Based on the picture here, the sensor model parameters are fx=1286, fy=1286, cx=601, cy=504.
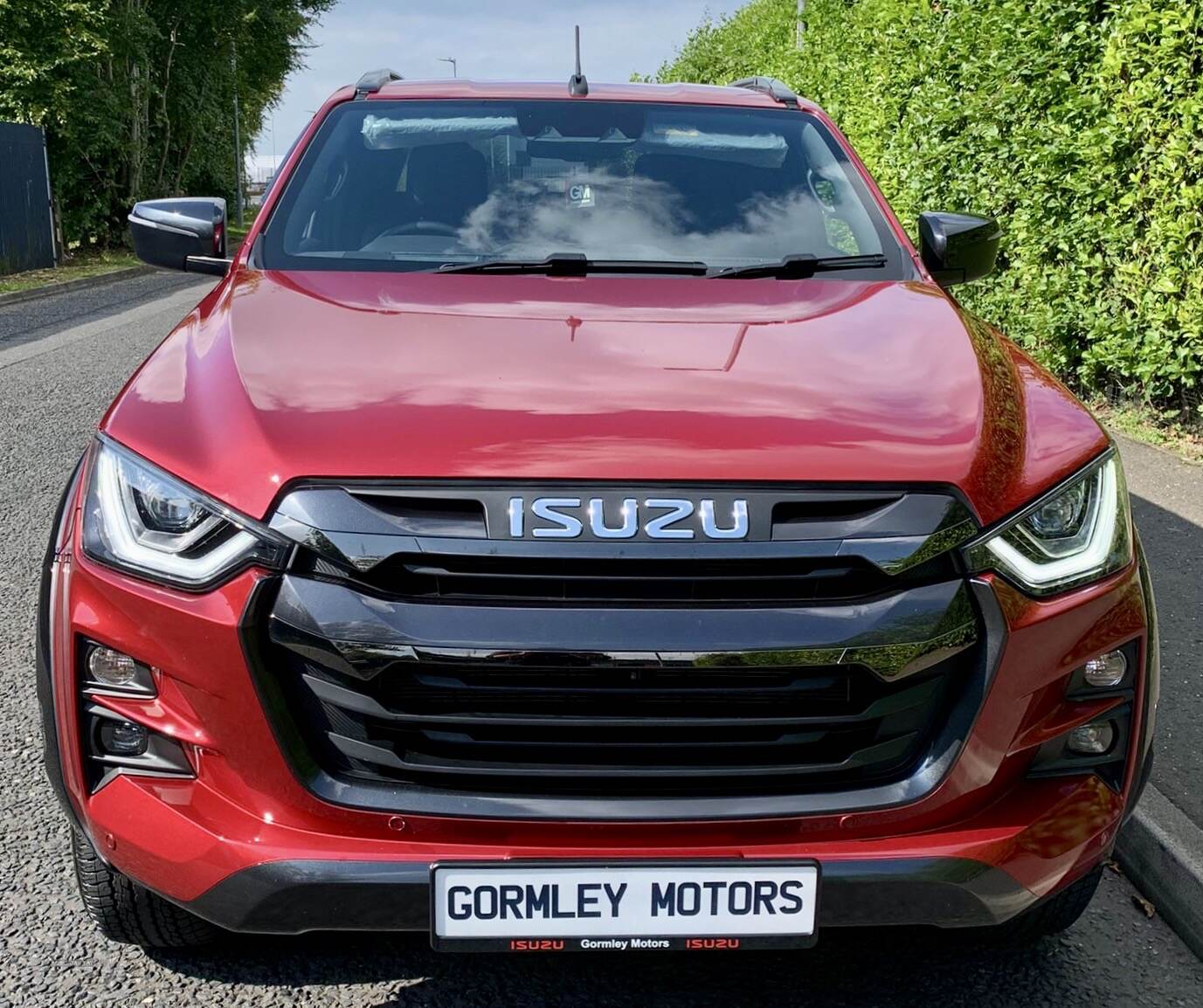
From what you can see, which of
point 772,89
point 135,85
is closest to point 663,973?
point 772,89

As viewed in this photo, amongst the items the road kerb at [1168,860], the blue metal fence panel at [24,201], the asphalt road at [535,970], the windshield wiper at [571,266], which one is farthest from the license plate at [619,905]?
the blue metal fence panel at [24,201]

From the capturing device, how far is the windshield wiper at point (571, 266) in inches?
120

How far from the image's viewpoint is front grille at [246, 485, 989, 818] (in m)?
1.95

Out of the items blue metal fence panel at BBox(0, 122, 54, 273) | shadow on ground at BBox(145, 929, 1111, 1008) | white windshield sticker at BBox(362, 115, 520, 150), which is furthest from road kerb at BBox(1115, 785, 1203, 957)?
blue metal fence panel at BBox(0, 122, 54, 273)

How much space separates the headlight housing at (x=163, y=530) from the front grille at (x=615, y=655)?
0.23 feet

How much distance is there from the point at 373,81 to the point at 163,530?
7.60ft

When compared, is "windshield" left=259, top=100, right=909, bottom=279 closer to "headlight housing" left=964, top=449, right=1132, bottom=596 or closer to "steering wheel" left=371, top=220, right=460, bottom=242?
"steering wheel" left=371, top=220, right=460, bottom=242

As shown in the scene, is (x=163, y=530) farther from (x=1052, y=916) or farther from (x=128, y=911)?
(x=1052, y=916)

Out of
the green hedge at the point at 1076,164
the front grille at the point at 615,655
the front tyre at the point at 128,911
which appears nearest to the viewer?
the front grille at the point at 615,655

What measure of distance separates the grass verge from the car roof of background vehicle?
13.9 m

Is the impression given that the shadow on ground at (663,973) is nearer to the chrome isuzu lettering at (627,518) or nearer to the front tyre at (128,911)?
the front tyre at (128,911)

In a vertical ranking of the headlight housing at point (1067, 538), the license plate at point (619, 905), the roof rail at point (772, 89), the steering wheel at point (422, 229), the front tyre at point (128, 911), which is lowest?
the front tyre at point (128, 911)

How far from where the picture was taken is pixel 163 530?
2.06 meters

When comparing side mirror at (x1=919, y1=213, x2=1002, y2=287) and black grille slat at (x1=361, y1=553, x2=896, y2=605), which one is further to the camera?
side mirror at (x1=919, y1=213, x2=1002, y2=287)
